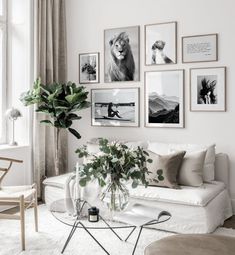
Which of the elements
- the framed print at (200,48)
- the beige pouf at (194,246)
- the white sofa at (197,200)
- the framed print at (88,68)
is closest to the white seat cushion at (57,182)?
the white sofa at (197,200)

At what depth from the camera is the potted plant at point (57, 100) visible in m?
4.84

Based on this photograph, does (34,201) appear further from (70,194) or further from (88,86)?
(88,86)

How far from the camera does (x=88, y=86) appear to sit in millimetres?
5547

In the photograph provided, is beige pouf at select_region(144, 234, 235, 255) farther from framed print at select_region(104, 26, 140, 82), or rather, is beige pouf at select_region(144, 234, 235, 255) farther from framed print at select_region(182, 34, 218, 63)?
framed print at select_region(104, 26, 140, 82)

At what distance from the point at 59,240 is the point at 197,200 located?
4.57 feet

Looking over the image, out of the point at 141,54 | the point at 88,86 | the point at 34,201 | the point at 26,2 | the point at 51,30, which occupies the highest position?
the point at 26,2

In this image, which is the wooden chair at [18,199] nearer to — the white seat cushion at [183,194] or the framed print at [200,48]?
the white seat cushion at [183,194]

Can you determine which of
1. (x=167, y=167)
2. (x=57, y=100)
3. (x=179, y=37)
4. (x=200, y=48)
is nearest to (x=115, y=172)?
A: (x=167, y=167)

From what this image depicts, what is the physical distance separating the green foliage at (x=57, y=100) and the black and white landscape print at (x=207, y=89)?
148 cm

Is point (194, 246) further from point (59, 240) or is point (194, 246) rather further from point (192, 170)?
point (192, 170)

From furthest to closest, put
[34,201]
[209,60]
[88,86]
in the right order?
[88,86] < [209,60] < [34,201]

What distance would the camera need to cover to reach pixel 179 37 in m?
4.86

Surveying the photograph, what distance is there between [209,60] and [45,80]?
87.7 inches

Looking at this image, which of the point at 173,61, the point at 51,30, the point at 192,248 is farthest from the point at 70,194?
the point at 51,30
